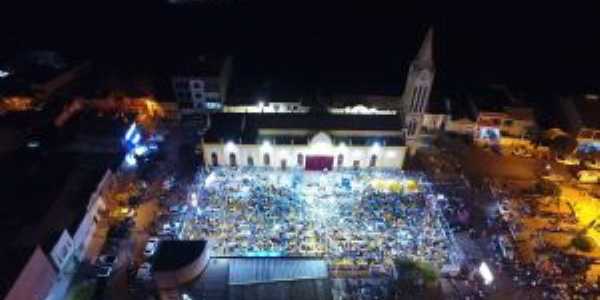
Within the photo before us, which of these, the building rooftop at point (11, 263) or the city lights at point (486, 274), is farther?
the city lights at point (486, 274)

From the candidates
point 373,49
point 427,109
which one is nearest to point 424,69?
point 427,109

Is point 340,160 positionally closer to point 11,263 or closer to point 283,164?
point 283,164

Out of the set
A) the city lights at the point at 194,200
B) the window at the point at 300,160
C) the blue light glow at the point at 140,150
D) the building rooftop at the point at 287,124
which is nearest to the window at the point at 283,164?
the window at the point at 300,160

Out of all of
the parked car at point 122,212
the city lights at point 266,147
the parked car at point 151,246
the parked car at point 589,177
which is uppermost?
the city lights at point 266,147

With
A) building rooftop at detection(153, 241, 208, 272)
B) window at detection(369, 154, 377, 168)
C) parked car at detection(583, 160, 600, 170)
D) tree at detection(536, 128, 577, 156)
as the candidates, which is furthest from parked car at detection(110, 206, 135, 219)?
parked car at detection(583, 160, 600, 170)

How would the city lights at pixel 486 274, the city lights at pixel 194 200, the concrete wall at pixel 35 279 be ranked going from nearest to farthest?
the concrete wall at pixel 35 279, the city lights at pixel 486 274, the city lights at pixel 194 200

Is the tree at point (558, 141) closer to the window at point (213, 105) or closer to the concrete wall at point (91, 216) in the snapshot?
the window at point (213, 105)

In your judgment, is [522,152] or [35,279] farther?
[522,152]

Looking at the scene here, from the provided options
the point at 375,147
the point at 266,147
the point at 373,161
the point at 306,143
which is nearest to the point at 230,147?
the point at 266,147
